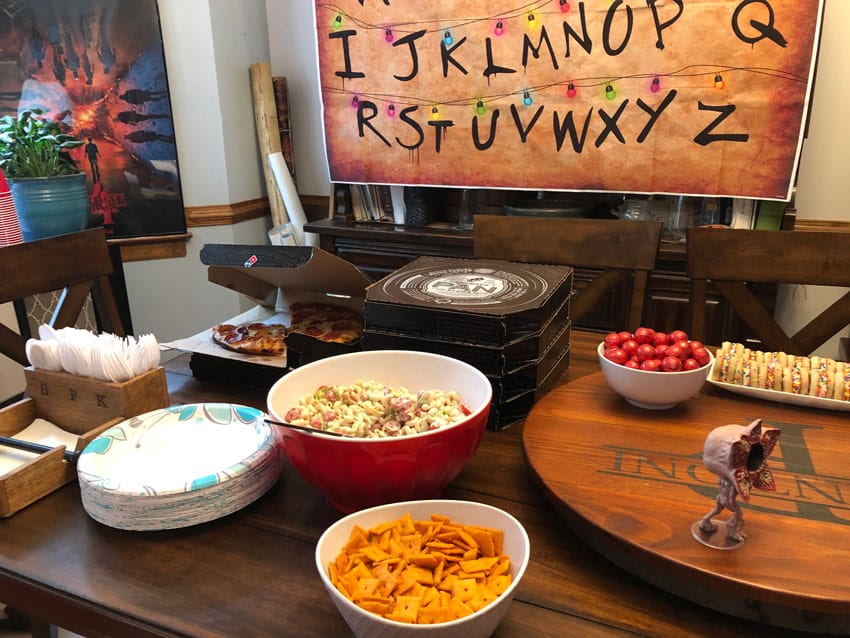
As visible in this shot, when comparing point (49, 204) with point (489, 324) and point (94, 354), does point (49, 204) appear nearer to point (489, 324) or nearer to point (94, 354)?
point (94, 354)

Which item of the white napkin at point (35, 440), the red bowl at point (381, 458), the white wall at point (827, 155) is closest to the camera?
the red bowl at point (381, 458)

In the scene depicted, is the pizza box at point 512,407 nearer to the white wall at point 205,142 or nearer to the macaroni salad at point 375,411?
the macaroni salad at point 375,411

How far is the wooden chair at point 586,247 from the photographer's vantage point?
1.59m

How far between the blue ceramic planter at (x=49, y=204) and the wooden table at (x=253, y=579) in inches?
62.5

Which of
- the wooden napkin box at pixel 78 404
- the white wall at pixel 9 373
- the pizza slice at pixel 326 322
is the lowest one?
the white wall at pixel 9 373

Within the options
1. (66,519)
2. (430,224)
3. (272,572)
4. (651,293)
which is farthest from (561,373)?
(430,224)

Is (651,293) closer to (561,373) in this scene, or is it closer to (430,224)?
(430,224)

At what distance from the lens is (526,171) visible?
8.39ft

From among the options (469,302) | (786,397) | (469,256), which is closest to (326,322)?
(469,302)

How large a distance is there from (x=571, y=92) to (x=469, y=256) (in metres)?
0.72

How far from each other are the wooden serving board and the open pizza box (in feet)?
1.45

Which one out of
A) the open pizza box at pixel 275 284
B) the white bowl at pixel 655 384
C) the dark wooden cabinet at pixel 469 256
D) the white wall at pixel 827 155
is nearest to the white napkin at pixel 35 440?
the open pizza box at pixel 275 284

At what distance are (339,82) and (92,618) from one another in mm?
2496

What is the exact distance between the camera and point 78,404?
1.02 metres
